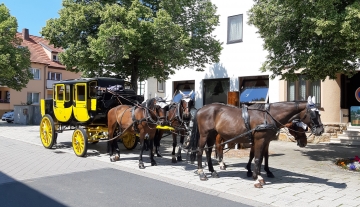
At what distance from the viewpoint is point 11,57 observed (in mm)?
28406

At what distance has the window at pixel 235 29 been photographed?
66.8 ft

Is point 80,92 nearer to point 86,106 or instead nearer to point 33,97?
point 86,106

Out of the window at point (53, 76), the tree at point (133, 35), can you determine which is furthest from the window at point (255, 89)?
the window at point (53, 76)

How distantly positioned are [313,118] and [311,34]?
382 centimetres

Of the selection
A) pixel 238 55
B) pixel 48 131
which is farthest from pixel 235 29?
pixel 48 131

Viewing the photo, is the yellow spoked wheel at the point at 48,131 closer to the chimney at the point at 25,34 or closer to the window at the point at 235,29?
the window at the point at 235,29

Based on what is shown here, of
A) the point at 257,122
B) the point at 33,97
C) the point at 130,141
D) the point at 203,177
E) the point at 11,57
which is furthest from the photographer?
the point at 33,97

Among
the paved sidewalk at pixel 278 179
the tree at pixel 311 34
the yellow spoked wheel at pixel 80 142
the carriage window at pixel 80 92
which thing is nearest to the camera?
the paved sidewalk at pixel 278 179

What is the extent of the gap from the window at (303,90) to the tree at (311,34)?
6621mm

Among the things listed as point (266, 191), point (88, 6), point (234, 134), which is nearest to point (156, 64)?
point (88, 6)

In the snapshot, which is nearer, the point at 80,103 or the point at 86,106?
the point at 86,106

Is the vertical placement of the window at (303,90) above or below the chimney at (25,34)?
below

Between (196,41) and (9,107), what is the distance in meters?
32.6

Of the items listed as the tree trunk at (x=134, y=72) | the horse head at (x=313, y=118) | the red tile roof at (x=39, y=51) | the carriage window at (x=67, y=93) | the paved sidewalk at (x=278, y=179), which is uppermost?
the red tile roof at (x=39, y=51)
